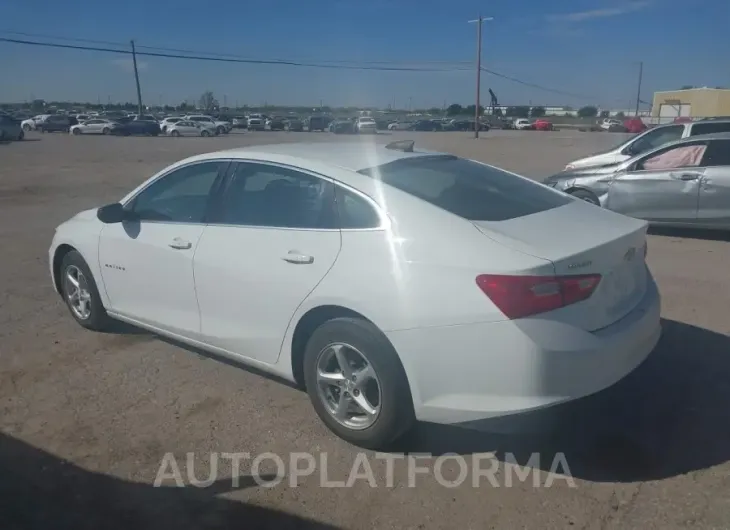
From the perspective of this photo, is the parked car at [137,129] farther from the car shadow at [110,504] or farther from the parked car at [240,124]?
the car shadow at [110,504]

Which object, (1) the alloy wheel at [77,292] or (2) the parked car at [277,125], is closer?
(1) the alloy wheel at [77,292]

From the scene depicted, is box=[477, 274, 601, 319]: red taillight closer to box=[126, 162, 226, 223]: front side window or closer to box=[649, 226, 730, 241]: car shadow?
box=[126, 162, 226, 223]: front side window

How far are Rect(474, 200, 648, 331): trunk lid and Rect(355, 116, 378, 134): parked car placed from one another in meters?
48.0

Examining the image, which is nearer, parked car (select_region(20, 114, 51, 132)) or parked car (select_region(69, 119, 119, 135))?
parked car (select_region(69, 119, 119, 135))

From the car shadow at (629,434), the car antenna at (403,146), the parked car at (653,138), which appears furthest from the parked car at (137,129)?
the car shadow at (629,434)

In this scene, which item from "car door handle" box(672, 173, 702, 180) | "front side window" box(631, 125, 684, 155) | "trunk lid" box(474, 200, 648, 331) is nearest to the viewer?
"trunk lid" box(474, 200, 648, 331)

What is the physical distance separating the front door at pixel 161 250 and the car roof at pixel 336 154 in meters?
0.24

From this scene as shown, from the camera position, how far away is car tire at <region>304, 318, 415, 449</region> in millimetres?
3396

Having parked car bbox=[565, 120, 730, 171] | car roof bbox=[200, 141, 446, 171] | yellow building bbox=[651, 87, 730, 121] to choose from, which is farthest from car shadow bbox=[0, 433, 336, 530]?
yellow building bbox=[651, 87, 730, 121]

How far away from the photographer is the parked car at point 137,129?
181ft

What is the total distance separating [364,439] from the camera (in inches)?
142

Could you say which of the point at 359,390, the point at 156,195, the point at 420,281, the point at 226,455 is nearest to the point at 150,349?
the point at 156,195

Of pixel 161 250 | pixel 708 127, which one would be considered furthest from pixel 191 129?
pixel 161 250

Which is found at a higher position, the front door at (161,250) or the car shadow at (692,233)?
the front door at (161,250)
